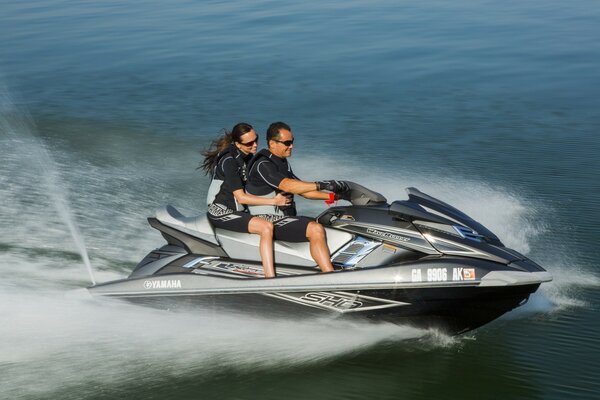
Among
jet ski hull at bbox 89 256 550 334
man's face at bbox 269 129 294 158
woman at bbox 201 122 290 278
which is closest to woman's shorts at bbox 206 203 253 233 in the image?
woman at bbox 201 122 290 278

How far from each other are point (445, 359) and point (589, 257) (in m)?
2.31

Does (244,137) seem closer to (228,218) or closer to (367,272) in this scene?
(228,218)

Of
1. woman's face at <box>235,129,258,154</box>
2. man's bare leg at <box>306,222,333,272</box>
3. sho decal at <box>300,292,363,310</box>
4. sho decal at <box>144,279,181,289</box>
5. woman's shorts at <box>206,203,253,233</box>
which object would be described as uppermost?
woman's face at <box>235,129,258,154</box>

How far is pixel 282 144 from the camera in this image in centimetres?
563

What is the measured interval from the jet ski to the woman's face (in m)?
0.57

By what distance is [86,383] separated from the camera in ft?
17.4

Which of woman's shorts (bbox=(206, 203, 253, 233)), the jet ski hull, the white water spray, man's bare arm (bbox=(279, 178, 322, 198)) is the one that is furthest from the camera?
the white water spray

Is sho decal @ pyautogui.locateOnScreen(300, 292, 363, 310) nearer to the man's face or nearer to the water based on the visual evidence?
the water

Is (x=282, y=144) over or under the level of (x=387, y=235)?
over

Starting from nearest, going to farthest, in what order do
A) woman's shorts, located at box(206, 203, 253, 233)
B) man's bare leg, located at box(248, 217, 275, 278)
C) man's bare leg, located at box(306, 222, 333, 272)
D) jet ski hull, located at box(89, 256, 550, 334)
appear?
jet ski hull, located at box(89, 256, 550, 334)
man's bare leg, located at box(306, 222, 333, 272)
man's bare leg, located at box(248, 217, 275, 278)
woman's shorts, located at box(206, 203, 253, 233)

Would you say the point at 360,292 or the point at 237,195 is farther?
the point at 237,195

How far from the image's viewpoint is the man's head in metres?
5.60

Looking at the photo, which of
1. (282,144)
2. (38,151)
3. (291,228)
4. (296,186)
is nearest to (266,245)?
(291,228)

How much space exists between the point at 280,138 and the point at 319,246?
0.72 m
